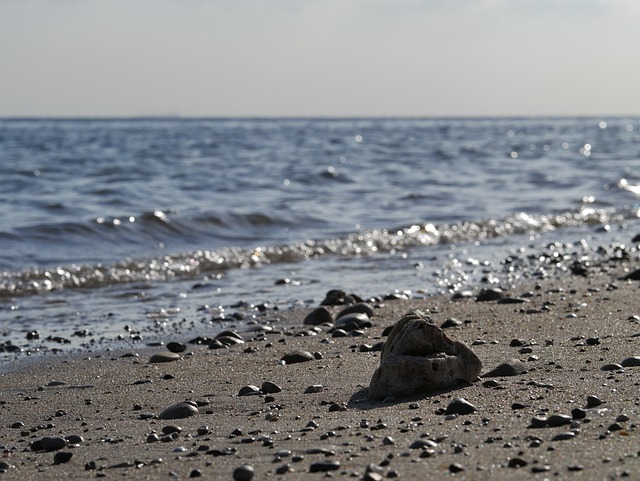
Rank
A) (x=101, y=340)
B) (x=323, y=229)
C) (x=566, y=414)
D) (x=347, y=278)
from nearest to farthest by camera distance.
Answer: (x=566, y=414) → (x=101, y=340) → (x=347, y=278) → (x=323, y=229)

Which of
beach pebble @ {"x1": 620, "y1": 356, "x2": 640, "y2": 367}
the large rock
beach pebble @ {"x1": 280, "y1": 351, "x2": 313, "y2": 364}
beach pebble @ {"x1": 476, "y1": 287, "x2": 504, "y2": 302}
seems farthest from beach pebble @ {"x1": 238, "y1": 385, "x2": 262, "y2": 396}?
beach pebble @ {"x1": 476, "y1": 287, "x2": 504, "y2": 302}

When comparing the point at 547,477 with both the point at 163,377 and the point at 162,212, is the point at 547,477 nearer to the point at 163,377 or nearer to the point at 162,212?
the point at 163,377

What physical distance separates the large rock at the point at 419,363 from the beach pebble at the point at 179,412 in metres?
0.88

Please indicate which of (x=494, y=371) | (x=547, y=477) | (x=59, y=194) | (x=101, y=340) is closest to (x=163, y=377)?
(x=101, y=340)

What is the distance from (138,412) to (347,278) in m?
5.53

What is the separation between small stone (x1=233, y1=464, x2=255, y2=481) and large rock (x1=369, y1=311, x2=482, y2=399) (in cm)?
135

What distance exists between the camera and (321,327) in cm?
741

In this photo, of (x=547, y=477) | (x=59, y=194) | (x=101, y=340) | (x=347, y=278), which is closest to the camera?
(x=547, y=477)

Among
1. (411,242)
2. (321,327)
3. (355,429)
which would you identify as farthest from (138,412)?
(411,242)

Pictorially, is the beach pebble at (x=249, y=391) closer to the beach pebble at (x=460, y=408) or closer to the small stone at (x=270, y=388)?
the small stone at (x=270, y=388)

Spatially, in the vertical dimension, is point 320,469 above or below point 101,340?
above

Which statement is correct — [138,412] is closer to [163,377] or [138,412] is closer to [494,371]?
[163,377]

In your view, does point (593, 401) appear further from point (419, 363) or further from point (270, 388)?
point (270, 388)

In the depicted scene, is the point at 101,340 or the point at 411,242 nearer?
the point at 101,340
